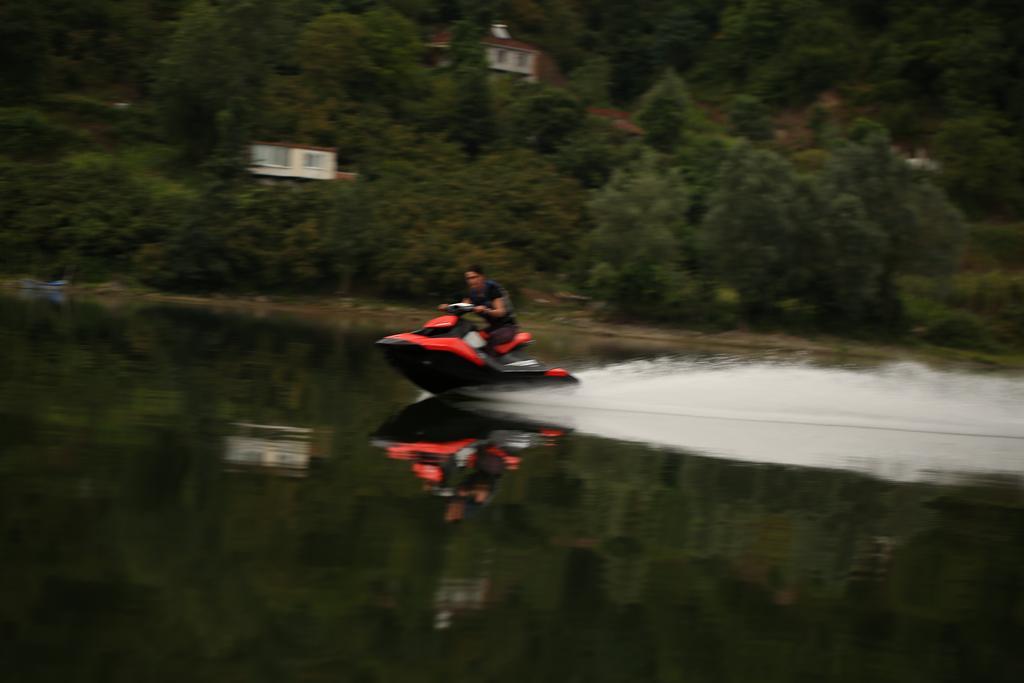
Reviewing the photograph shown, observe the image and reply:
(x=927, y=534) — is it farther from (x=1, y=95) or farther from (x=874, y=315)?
(x=1, y=95)

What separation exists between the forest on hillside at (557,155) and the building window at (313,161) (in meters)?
2.22

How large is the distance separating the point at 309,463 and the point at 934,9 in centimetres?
8169

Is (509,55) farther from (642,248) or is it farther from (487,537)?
(487,537)

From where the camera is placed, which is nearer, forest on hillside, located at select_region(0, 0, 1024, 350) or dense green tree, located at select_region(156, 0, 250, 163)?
forest on hillside, located at select_region(0, 0, 1024, 350)

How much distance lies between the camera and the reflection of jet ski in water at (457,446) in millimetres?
9590

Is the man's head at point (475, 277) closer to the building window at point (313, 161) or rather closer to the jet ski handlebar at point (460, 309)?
the jet ski handlebar at point (460, 309)

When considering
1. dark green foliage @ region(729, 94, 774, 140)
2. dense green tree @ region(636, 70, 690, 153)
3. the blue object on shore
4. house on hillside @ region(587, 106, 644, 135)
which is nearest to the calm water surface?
the blue object on shore

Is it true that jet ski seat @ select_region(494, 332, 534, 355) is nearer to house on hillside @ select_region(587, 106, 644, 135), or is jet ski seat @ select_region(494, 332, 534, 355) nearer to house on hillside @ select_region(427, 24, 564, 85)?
house on hillside @ select_region(587, 106, 644, 135)

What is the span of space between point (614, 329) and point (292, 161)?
74.2 feet

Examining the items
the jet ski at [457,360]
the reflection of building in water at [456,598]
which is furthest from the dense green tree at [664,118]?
the reflection of building in water at [456,598]

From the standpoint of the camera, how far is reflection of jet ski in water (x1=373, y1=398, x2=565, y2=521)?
9.59 m

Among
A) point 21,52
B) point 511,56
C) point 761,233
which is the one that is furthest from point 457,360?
point 511,56

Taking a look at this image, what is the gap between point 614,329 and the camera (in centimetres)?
4156

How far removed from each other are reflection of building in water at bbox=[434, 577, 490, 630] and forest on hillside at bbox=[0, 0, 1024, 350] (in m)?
36.2
